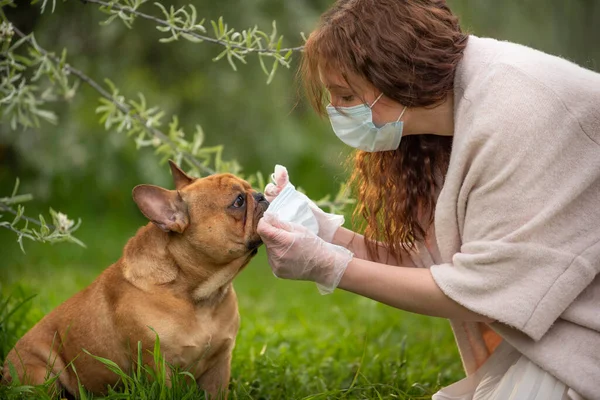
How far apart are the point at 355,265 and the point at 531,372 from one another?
800mm

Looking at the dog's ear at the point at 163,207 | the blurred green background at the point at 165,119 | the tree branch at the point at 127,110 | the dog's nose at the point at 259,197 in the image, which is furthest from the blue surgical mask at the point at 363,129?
the blurred green background at the point at 165,119

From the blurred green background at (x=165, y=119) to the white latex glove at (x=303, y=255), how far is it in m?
3.52

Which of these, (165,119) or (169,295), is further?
(165,119)

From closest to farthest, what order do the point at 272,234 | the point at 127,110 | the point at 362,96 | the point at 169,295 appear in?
the point at 272,234 → the point at 362,96 → the point at 169,295 → the point at 127,110

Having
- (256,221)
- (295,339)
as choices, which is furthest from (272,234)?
(295,339)

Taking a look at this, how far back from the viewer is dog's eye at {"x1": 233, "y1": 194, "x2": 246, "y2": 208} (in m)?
3.55

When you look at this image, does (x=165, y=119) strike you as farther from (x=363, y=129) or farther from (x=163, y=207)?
(x=363, y=129)

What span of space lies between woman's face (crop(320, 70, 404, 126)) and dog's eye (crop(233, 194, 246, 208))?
2.07 ft

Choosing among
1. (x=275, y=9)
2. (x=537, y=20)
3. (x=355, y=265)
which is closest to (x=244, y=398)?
(x=355, y=265)

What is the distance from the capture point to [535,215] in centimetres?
294

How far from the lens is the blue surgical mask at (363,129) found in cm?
331

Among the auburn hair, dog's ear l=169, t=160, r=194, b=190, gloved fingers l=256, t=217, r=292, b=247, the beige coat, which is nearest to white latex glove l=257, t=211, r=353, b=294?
gloved fingers l=256, t=217, r=292, b=247

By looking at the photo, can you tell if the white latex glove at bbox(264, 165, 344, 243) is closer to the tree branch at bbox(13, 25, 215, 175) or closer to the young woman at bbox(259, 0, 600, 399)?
the young woman at bbox(259, 0, 600, 399)

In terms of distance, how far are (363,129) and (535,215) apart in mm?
819
